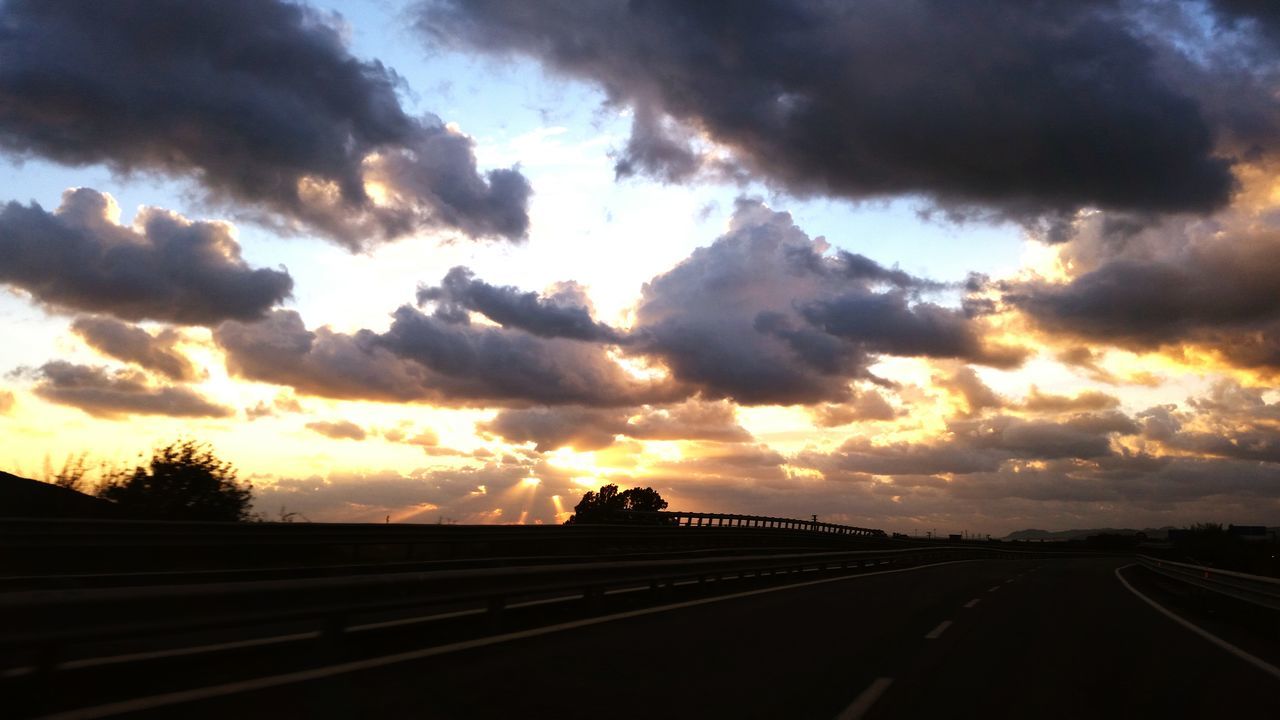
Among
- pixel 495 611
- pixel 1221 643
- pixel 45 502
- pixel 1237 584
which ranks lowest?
pixel 1221 643

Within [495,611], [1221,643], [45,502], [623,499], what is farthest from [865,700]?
[623,499]

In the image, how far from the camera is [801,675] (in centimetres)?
835

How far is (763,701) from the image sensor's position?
7133 millimetres

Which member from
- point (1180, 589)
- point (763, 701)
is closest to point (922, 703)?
point (763, 701)

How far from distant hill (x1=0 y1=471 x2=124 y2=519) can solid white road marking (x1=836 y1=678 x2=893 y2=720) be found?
21.7 m

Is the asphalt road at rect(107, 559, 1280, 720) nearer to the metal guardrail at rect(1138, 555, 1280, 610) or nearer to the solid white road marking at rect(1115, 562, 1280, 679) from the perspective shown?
the solid white road marking at rect(1115, 562, 1280, 679)

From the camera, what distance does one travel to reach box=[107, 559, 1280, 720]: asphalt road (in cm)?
674

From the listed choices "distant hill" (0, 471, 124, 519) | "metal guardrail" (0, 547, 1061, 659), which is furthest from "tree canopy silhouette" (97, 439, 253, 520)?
"metal guardrail" (0, 547, 1061, 659)

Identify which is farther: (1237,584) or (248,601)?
(1237,584)

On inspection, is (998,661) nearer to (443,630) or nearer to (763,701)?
(763,701)

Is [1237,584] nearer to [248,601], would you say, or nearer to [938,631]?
[938,631]

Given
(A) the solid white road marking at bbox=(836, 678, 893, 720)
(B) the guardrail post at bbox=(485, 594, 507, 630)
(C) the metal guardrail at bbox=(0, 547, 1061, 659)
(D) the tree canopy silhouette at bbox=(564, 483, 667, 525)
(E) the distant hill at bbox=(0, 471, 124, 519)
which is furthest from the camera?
(D) the tree canopy silhouette at bbox=(564, 483, 667, 525)

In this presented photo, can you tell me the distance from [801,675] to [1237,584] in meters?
12.6

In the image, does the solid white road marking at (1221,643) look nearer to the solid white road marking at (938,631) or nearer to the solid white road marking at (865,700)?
the solid white road marking at (938,631)
